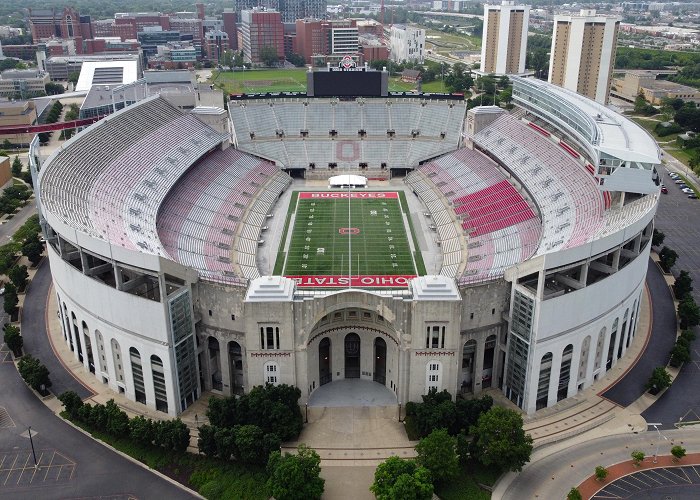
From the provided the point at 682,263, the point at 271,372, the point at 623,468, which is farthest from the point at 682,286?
the point at 271,372

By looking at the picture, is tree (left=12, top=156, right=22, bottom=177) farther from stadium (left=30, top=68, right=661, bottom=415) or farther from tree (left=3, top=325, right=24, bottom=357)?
tree (left=3, top=325, right=24, bottom=357)

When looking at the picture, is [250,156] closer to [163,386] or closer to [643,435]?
[163,386]

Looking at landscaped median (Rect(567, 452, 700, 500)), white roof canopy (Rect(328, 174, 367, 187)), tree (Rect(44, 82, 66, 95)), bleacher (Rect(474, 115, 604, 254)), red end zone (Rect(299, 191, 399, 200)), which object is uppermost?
bleacher (Rect(474, 115, 604, 254))

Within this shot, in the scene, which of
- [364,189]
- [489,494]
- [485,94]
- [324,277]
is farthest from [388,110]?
[489,494]

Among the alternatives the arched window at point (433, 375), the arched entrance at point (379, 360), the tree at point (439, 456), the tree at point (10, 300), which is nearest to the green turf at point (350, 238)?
the arched entrance at point (379, 360)

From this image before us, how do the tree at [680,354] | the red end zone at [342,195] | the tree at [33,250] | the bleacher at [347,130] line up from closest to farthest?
the tree at [680,354], the tree at [33,250], the red end zone at [342,195], the bleacher at [347,130]

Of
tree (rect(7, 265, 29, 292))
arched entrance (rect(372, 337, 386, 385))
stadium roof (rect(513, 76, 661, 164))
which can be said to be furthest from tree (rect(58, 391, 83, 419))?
stadium roof (rect(513, 76, 661, 164))

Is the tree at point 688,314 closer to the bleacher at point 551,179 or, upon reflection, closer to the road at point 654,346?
the road at point 654,346
